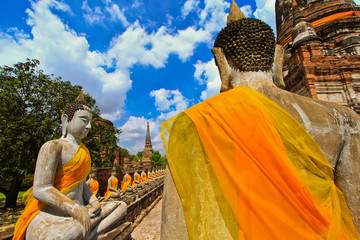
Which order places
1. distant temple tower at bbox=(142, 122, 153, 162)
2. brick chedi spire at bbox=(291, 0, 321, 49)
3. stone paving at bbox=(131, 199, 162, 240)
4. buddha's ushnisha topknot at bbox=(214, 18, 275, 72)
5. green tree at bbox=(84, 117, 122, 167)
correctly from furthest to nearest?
distant temple tower at bbox=(142, 122, 153, 162) < green tree at bbox=(84, 117, 122, 167) < brick chedi spire at bbox=(291, 0, 321, 49) < stone paving at bbox=(131, 199, 162, 240) < buddha's ushnisha topknot at bbox=(214, 18, 275, 72)

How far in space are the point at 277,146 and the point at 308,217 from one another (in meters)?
0.32

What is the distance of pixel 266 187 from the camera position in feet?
2.78

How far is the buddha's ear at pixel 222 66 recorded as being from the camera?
4.17ft

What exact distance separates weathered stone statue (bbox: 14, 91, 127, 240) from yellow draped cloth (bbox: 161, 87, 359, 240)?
1.43 metres

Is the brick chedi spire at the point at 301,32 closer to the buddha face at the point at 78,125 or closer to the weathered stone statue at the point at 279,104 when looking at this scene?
the weathered stone statue at the point at 279,104

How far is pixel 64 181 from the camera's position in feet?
6.56

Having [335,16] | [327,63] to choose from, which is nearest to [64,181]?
[327,63]

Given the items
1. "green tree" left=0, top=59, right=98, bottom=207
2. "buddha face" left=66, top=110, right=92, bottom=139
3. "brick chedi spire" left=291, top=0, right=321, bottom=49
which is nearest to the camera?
"buddha face" left=66, top=110, right=92, bottom=139

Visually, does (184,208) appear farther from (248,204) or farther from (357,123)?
(357,123)

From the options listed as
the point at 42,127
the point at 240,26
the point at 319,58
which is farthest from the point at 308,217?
the point at 42,127

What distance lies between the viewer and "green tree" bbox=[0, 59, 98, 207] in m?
10.3

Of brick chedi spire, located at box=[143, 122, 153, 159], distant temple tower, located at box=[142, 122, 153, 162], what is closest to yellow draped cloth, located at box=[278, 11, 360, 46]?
distant temple tower, located at box=[142, 122, 153, 162]

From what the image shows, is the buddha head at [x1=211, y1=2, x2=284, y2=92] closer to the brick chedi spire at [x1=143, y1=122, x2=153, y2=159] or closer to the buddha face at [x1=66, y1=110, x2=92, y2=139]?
the buddha face at [x1=66, y1=110, x2=92, y2=139]

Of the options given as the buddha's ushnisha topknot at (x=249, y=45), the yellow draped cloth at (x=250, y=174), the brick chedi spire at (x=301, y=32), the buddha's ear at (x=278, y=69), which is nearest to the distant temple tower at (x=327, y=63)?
the brick chedi spire at (x=301, y=32)
